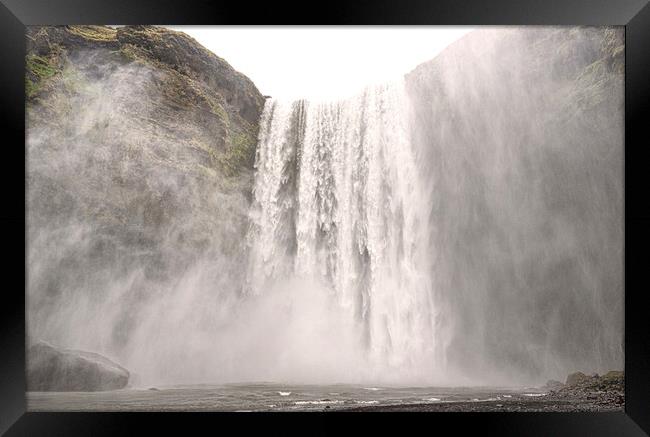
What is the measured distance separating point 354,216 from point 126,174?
2921 mm

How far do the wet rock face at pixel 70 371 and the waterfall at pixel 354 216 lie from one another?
1.84 metres

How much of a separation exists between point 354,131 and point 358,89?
2.06 feet

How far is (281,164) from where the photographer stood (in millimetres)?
8438

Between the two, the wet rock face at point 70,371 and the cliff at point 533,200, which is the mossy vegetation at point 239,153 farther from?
the wet rock face at point 70,371

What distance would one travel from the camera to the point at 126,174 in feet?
22.4

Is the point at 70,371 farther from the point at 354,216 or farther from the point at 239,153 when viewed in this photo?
the point at 354,216

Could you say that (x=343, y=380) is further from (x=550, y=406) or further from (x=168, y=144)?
(x=168, y=144)

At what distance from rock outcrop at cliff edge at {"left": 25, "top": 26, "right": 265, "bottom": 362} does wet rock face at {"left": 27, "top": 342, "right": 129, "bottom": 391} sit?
0.48ft

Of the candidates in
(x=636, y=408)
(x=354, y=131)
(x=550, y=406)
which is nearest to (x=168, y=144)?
(x=354, y=131)

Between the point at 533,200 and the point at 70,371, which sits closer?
the point at 70,371

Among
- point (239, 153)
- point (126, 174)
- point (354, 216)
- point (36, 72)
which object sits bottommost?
point (354, 216)
